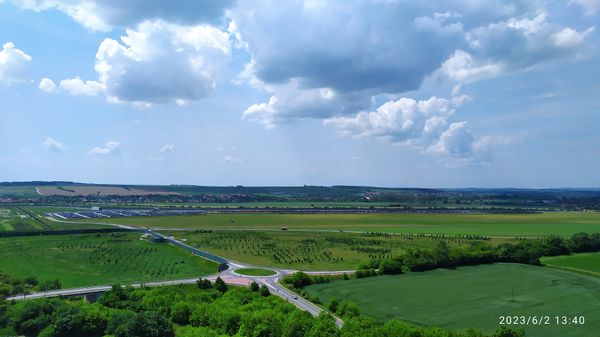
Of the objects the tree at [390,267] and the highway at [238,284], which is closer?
the highway at [238,284]

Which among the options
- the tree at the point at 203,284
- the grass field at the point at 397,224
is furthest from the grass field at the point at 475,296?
the grass field at the point at 397,224

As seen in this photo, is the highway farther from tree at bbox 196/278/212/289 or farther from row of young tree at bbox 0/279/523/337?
row of young tree at bbox 0/279/523/337

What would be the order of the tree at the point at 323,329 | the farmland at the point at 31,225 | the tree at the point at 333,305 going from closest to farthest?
the tree at the point at 323,329 → the tree at the point at 333,305 → the farmland at the point at 31,225

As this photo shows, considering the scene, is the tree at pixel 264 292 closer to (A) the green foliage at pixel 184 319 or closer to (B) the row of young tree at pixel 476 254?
(A) the green foliage at pixel 184 319

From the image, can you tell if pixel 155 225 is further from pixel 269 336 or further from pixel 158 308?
pixel 269 336

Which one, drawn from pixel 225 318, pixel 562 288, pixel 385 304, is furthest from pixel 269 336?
pixel 562 288

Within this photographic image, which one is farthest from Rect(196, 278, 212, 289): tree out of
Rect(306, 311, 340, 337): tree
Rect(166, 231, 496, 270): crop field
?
Rect(306, 311, 340, 337): tree
